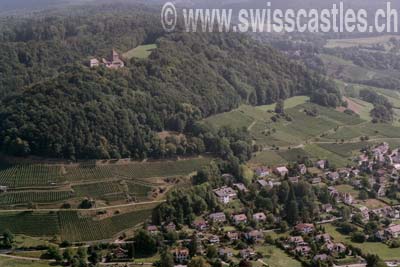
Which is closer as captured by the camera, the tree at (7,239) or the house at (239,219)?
the tree at (7,239)

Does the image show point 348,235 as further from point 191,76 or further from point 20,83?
point 20,83

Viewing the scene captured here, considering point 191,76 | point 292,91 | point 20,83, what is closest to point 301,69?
point 292,91

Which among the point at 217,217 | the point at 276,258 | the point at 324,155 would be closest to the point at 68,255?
the point at 217,217

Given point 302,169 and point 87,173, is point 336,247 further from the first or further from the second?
point 87,173

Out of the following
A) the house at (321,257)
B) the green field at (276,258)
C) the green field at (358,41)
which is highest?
the green field at (358,41)

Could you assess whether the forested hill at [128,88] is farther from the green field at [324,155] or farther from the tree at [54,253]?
the tree at [54,253]

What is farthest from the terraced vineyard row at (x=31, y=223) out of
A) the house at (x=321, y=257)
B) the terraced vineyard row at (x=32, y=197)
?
the house at (x=321, y=257)

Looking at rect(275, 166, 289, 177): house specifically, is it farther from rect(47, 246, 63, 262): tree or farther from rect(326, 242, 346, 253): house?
rect(47, 246, 63, 262): tree
